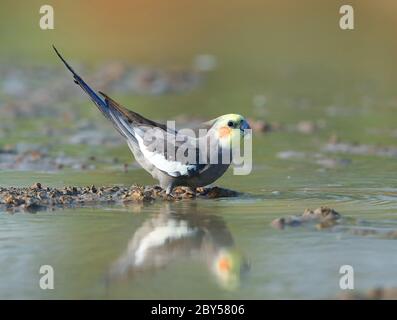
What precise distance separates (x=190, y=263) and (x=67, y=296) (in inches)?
37.0

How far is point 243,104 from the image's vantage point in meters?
14.8

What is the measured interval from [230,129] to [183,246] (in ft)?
5.79

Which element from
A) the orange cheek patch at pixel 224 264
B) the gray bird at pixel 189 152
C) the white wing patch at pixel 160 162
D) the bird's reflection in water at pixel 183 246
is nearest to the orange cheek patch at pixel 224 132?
the gray bird at pixel 189 152

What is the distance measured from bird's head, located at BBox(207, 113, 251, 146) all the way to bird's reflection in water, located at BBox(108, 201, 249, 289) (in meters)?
0.71

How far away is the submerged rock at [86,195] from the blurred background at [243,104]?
1.31 ft

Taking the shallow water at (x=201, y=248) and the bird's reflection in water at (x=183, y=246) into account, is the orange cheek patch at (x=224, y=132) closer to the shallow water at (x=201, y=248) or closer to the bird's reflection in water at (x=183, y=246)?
the shallow water at (x=201, y=248)

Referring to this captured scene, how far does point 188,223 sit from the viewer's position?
6715mm

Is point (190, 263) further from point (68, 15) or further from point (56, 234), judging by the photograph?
point (68, 15)

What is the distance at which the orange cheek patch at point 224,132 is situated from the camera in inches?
297

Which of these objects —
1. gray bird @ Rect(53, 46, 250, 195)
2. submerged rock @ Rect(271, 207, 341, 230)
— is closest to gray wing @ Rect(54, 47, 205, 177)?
gray bird @ Rect(53, 46, 250, 195)

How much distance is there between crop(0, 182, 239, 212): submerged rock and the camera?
732 centimetres

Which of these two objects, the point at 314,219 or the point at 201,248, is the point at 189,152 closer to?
the point at 314,219

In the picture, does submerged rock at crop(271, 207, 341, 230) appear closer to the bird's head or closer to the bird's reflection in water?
the bird's reflection in water

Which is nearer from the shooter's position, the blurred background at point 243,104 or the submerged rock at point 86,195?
the blurred background at point 243,104
